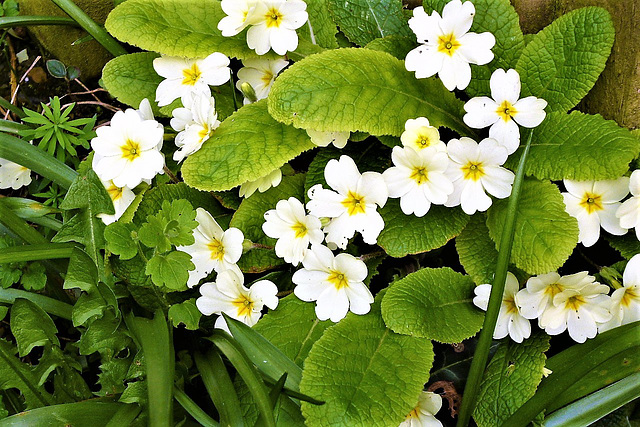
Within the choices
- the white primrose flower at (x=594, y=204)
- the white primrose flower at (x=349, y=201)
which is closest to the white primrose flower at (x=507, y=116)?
the white primrose flower at (x=594, y=204)

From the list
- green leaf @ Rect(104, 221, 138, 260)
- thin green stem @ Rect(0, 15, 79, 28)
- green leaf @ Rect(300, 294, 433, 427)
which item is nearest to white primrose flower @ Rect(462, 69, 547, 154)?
green leaf @ Rect(300, 294, 433, 427)

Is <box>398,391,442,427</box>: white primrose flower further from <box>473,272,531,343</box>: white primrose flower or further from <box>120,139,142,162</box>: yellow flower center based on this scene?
<box>120,139,142,162</box>: yellow flower center

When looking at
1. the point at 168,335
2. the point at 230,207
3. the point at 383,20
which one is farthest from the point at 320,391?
the point at 383,20

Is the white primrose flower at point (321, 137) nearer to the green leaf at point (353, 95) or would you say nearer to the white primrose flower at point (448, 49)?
the green leaf at point (353, 95)

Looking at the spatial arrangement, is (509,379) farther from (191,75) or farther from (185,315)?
(191,75)

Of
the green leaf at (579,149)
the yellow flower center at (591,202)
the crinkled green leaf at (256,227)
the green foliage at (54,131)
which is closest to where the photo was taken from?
the green leaf at (579,149)

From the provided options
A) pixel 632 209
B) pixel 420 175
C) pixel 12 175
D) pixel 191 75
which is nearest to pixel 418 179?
pixel 420 175
